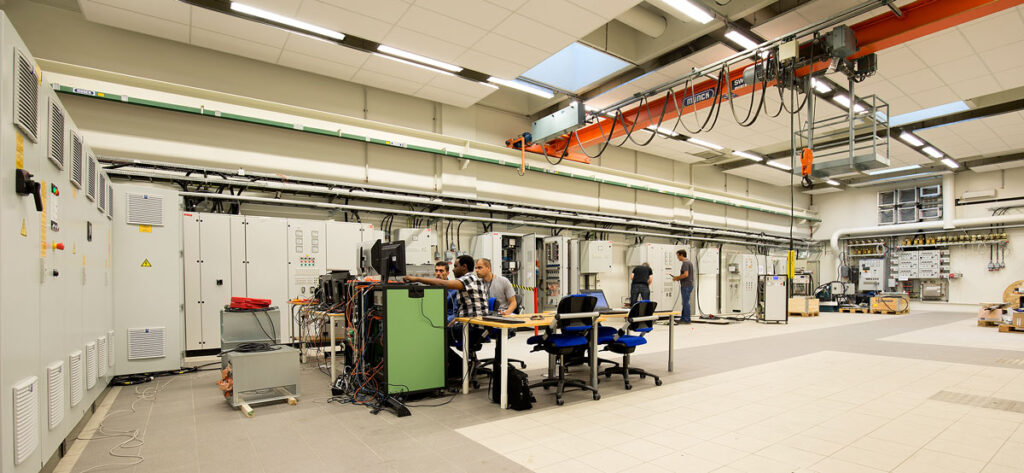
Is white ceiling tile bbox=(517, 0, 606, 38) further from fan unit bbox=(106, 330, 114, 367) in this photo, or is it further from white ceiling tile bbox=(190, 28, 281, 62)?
fan unit bbox=(106, 330, 114, 367)

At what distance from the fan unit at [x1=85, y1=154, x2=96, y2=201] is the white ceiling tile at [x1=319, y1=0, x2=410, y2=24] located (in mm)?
2568

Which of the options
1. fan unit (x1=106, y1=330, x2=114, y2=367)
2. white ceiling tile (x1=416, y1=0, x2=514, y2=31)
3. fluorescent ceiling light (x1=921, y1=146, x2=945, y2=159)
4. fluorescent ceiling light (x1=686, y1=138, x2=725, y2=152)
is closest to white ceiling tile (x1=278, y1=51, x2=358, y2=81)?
white ceiling tile (x1=416, y1=0, x2=514, y2=31)

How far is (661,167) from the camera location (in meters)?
11.5

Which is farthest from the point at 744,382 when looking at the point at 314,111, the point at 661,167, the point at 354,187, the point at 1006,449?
the point at 661,167

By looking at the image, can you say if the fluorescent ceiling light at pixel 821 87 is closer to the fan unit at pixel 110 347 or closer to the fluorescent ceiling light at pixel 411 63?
the fluorescent ceiling light at pixel 411 63

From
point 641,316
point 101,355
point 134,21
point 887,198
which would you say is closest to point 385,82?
point 134,21

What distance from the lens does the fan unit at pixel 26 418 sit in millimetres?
1938

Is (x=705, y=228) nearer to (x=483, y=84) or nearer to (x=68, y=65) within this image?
(x=483, y=84)

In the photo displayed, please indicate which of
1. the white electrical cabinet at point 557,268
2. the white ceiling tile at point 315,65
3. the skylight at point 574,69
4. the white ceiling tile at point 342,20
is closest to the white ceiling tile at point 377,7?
the white ceiling tile at point 342,20

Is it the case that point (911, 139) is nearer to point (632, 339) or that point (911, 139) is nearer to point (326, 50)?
point (632, 339)

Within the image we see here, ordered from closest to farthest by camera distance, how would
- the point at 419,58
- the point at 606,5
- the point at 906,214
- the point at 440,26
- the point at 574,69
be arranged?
the point at 606,5 < the point at 440,26 < the point at 419,58 < the point at 574,69 < the point at 906,214

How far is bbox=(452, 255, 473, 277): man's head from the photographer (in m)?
4.62

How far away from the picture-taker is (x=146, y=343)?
4707 millimetres

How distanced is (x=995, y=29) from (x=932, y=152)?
6.80m
